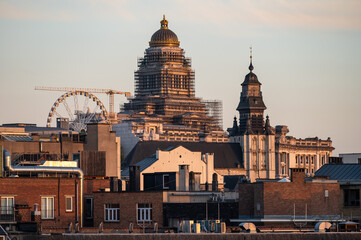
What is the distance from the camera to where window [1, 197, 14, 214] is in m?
85.5

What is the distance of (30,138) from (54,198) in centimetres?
3261

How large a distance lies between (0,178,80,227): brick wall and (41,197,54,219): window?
0.21 meters

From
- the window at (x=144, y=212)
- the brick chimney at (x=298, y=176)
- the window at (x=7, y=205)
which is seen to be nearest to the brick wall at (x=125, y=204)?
the window at (x=144, y=212)

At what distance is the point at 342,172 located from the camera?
107062 millimetres

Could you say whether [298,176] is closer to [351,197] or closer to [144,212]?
[351,197]

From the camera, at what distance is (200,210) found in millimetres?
100438

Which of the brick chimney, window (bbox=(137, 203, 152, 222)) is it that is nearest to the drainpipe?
window (bbox=(137, 203, 152, 222))

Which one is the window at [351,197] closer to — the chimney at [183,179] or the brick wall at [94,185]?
the chimney at [183,179]

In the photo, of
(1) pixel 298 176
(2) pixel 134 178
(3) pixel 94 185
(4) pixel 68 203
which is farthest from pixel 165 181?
(4) pixel 68 203

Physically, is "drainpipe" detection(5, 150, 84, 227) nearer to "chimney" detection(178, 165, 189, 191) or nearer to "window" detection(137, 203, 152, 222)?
"window" detection(137, 203, 152, 222)

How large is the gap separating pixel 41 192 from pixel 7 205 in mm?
3367

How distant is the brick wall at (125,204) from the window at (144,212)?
0.24 metres

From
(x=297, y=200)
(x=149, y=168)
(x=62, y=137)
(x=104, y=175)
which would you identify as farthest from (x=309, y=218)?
(x=149, y=168)

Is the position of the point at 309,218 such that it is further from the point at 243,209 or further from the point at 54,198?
the point at 54,198
